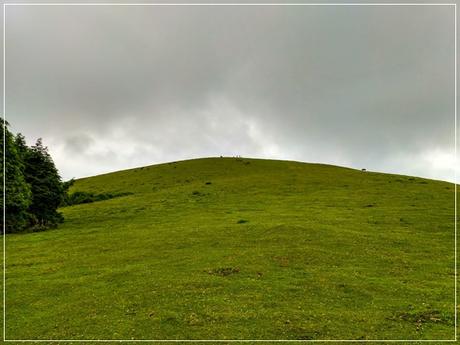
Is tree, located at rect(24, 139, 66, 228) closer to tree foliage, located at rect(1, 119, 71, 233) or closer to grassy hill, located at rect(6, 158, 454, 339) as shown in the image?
tree foliage, located at rect(1, 119, 71, 233)

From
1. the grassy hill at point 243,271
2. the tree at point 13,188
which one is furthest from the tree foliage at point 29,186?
the grassy hill at point 243,271

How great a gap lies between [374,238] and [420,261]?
593 centimetres

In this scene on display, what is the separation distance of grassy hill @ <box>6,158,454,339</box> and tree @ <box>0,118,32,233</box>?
4369 millimetres

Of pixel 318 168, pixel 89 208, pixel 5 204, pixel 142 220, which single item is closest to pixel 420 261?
pixel 142 220

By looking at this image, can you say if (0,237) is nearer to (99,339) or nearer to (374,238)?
(99,339)

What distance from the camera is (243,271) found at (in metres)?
25.7

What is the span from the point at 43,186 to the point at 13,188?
19.4 ft

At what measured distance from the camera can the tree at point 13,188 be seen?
4347cm

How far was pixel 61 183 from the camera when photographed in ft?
166

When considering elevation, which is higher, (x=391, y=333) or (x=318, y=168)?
(x=318, y=168)

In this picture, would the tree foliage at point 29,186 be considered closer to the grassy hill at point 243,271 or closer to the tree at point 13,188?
the tree at point 13,188

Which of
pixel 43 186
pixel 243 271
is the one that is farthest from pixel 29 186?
pixel 243 271

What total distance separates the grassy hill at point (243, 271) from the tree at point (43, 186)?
9.44ft

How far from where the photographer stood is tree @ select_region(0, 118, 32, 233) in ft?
143
